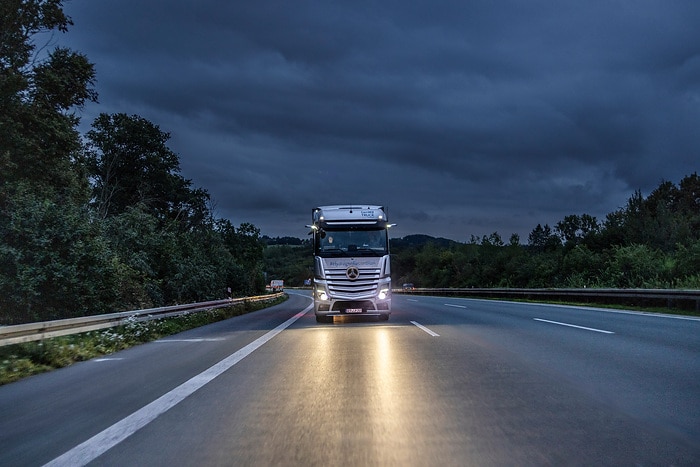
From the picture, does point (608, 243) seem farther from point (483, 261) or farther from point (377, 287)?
point (377, 287)

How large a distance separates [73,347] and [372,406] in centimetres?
695

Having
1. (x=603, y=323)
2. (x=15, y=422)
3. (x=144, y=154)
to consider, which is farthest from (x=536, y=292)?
(x=144, y=154)

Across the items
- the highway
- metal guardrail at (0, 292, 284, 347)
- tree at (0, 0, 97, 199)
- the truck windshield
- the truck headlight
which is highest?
tree at (0, 0, 97, 199)

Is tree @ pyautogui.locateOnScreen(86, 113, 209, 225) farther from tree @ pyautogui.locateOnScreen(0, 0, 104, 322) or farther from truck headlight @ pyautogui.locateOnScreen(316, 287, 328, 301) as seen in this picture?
truck headlight @ pyautogui.locateOnScreen(316, 287, 328, 301)

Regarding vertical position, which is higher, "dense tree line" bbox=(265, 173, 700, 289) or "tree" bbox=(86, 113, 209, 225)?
"tree" bbox=(86, 113, 209, 225)

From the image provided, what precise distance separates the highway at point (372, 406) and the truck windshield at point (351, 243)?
6.57m

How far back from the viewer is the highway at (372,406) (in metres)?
4.21

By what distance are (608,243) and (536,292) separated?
84.4 feet

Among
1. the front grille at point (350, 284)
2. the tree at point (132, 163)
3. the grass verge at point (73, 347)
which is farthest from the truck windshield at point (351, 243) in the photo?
the tree at point (132, 163)

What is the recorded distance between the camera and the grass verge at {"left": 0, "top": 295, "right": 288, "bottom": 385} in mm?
8641

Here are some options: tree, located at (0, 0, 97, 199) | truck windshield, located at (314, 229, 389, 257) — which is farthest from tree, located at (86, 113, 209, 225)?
truck windshield, located at (314, 229, 389, 257)

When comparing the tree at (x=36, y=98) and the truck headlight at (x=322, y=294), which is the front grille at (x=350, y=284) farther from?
the tree at (x=36, y=98)

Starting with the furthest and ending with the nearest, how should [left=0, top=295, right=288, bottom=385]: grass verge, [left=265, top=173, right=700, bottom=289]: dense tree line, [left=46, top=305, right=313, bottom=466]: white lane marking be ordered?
1. [left=265, top=173, right=700, bottom=289]: dense tree line
2. [left=0, top=295, right=288, bottom=385]: grass verge
3. [left=46, top=305, right=313, bottom=466]: white lane marking

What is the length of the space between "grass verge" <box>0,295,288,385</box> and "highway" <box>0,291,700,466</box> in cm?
51
